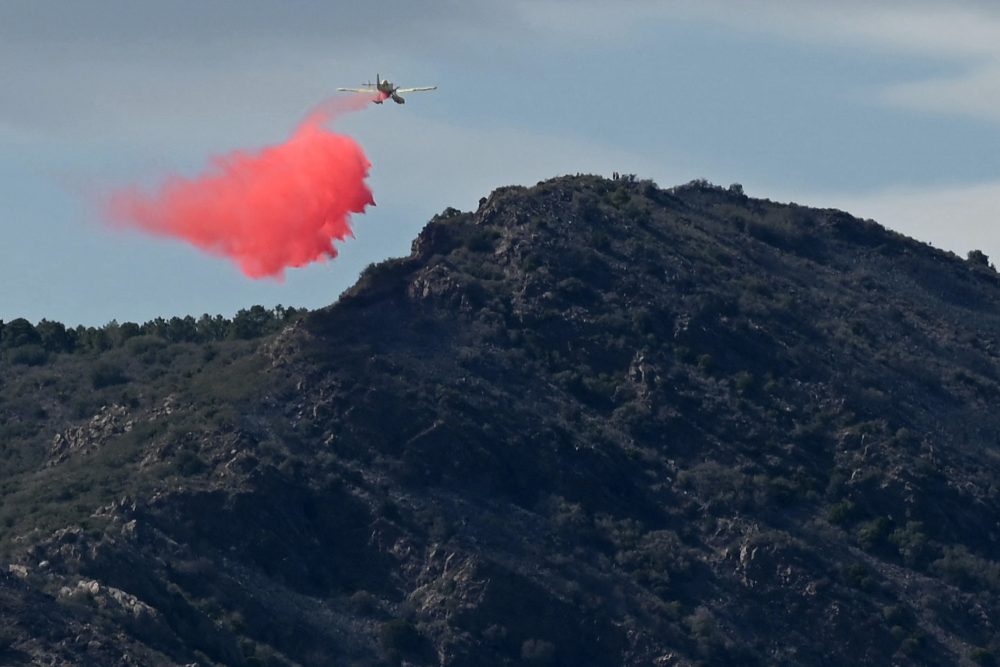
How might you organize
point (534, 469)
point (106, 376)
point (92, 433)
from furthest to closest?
point (106, 376) < point (92, 433) < point (534, 469)

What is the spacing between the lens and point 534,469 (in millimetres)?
151250

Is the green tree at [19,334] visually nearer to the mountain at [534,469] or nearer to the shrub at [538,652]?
the mountain at [534,469]

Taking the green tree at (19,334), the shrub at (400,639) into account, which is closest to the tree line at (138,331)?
the green tree at (19,334)

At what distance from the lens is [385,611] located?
14038cm

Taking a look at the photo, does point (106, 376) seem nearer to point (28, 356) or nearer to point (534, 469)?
point (28, 356)

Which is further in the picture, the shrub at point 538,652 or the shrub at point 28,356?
the shrub at point 28,356

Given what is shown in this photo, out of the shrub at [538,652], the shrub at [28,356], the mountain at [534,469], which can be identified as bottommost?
the shrub at [538,652]

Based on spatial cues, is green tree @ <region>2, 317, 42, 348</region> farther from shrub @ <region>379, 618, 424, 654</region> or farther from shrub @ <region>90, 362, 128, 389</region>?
shrub @ <region>379, 618, 424, 654</region>

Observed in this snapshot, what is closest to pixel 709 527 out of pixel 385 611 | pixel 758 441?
pixel 758 441

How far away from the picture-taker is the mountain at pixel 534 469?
138 meters

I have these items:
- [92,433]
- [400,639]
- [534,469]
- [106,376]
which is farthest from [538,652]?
[106,376]

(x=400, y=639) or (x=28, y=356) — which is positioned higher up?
(x=28, y=356)

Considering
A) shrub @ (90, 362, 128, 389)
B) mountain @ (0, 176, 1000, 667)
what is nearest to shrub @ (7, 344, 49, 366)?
mountain @ (0, 176, 1000, 667)

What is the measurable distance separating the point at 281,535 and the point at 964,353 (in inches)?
1874
